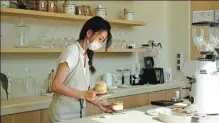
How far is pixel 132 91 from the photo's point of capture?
3.68 meters

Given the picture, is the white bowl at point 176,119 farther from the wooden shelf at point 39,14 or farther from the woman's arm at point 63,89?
the wooden shelf at point 39,14

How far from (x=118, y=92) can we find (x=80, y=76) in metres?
1.31

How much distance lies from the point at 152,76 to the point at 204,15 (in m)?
1.19

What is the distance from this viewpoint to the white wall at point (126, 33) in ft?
10.4

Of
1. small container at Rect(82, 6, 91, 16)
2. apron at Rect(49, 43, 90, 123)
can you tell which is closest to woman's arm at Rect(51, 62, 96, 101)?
apron at Rect(49, 43, 90, 123)

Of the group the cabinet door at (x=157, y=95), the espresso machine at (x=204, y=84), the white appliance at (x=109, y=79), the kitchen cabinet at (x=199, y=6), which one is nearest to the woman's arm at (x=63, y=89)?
the espresso machine at (x=204, y=84)

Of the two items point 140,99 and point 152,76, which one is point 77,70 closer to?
point 140,99

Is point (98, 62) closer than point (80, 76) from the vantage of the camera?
No

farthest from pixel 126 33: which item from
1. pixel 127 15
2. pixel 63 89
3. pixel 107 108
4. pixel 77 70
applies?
pixel 63 89

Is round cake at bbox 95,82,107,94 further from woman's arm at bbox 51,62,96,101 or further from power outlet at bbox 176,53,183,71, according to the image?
power outlet at bbox 176,53,183,71

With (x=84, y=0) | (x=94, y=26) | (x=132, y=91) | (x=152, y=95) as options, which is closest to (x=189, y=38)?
(x=152, y=95)

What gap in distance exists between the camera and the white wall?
3.17m

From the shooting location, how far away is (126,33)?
4.33 metres

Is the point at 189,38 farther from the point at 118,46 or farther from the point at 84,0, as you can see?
the point at 84,0
